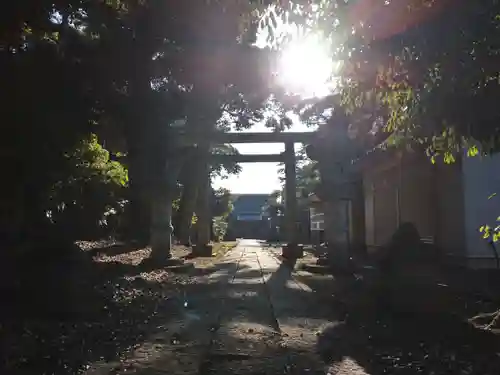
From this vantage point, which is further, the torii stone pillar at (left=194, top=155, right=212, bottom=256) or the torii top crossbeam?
the torii stone pillar at (left=194, top=155, right=212, bottom=256)

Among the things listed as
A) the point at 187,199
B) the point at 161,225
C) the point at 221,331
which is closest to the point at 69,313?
the point at 221,331

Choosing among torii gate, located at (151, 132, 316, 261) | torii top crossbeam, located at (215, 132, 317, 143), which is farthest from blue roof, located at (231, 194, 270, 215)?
torii top crossbeam, located at (215, 132, 317, 143)

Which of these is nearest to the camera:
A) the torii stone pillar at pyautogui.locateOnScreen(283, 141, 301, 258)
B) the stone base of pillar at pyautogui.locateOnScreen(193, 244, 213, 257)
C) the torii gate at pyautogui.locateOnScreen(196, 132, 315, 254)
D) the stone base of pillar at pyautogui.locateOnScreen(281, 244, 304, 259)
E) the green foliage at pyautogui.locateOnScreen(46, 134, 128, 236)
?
the green foliage at pyautogui.locateOnScreen(46, 134, 128, 236)

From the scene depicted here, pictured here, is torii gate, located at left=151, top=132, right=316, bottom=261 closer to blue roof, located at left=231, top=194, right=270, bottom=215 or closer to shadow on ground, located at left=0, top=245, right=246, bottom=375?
shadow on ground, located at left=0, top=245, right=246, bottom=375

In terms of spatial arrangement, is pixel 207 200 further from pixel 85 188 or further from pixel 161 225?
pixel 85 188

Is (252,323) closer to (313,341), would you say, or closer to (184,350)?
(313,341)

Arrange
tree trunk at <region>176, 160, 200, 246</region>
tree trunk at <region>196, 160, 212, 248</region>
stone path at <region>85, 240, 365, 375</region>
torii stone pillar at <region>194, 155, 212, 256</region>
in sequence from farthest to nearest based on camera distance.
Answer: tree trunk at <region>176, 160, 200, 246</region> → tree trunk at <region>196, 160, 212, 248</region> → torii stone pillar at <region>194, 155, 212, 256</region> → stone path at <region>85, 240, 365, 375</region>

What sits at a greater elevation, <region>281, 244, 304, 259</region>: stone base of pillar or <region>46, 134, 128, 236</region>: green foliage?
<region>46, 134, 128, 236</region>: green foliage

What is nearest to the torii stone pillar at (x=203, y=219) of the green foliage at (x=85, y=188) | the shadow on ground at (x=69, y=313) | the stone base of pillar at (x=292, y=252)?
the stone base of pillar at (x=292, y=252)

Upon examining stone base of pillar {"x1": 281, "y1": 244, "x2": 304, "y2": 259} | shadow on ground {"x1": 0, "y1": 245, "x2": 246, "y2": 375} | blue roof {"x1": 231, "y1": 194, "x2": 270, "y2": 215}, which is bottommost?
shadow on ground {"x1": 0, "y1": 245, "x2": 246, "y2": 375}

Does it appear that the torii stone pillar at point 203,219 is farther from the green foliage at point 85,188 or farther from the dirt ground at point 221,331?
the dirt ground at point 221,331

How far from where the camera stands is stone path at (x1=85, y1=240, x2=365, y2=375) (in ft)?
22.2

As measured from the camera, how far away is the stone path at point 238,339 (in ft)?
22.2

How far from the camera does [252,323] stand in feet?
32.2
